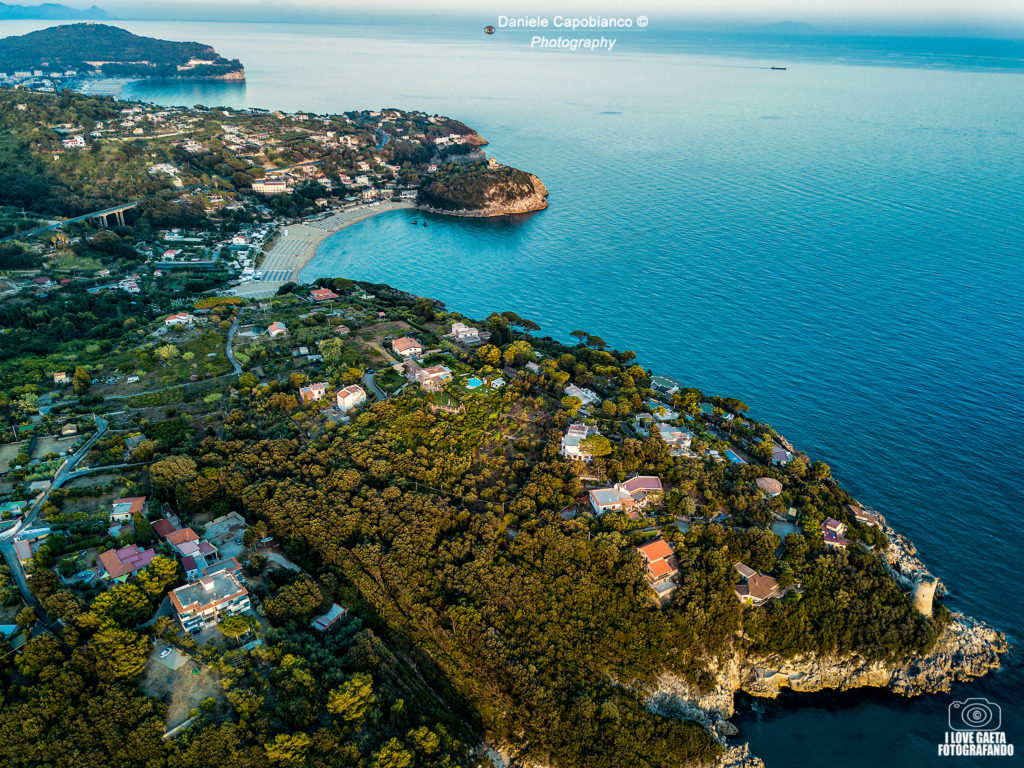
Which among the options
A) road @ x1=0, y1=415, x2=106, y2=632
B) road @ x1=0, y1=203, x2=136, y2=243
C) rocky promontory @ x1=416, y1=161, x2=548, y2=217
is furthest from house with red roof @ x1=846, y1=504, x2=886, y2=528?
road @ x1=0, y1=203, x2=136, y2=243

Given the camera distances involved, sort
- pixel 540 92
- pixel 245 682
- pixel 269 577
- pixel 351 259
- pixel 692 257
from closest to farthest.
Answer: pixel 245 682 → pixel 269 577 → pixel 692 257 → pixel 351 259 → pixel 540 92

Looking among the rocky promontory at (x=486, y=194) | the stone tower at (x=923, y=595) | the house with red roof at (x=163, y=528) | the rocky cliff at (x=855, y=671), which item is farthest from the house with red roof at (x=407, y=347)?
the rocky promontory at (x=486, y=194)

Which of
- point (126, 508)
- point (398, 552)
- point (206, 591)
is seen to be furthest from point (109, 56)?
point (398, 552)

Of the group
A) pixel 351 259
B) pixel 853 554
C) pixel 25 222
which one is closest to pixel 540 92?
pixel 351 259

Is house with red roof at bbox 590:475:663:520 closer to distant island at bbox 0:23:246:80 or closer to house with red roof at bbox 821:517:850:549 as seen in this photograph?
house with red roof at bbox 821:517:850:549

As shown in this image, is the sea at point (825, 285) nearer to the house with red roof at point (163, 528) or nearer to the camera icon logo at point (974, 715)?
the camera icon logo at point (974, 715)

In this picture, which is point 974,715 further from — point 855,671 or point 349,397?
point 349,397

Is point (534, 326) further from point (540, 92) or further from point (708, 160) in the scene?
point (540, 92)
